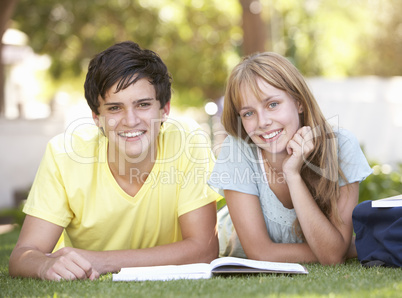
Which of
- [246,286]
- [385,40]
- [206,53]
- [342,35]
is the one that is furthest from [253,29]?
[342,35]

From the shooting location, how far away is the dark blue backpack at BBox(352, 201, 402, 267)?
3.02m

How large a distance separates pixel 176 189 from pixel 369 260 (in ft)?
4.35

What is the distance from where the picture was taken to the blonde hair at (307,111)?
3.49m

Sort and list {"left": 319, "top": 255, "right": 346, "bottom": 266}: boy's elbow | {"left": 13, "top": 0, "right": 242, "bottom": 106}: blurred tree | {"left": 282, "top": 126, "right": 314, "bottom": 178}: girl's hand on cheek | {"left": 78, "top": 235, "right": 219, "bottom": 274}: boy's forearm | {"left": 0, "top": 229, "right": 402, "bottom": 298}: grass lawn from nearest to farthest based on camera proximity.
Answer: {"left": 0, "top": 229, "right": 402, "bottom": 298}: grass lawn < {"left": 78, "top": 235, "right": 219, "bottom": 274}: boy's forearm < {"left": 319, "top": 255, "right": 346, "bottom": 266}: boy's elbow < {"left": 282, "top": 126, "right": 314, "bottom": 178}: girl's hand on cheek < {"left": 13, "top": 0, "right": 242, "bottom": 106}: blurred tree

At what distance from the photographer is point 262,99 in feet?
11.6

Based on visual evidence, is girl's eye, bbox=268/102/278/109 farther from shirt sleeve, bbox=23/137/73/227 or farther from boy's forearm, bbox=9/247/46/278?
boy's forearm, bbox=9/247/46/278

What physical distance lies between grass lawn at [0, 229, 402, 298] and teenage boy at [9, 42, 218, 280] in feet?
1.80

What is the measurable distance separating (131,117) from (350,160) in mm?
1441

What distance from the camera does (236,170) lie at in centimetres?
361

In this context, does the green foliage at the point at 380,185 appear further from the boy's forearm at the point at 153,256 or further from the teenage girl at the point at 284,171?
the boy's forearm at the point at 153,256

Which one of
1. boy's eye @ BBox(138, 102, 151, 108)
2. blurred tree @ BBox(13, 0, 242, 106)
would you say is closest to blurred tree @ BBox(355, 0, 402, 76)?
blurred tree @ BBox(13, 0, 242, 106)

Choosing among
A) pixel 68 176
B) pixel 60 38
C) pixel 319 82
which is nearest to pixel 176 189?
pixel 68 176

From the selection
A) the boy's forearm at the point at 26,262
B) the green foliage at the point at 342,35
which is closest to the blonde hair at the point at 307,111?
the boy's forearm at the point at 26,262

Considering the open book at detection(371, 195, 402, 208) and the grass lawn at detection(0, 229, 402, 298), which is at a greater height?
the open book at detection(371, 195, 402, 208)
